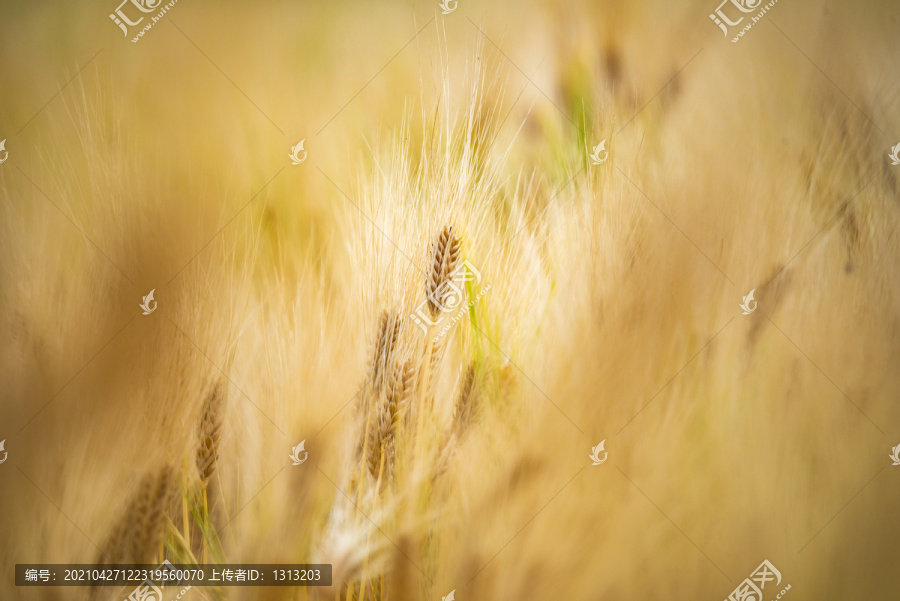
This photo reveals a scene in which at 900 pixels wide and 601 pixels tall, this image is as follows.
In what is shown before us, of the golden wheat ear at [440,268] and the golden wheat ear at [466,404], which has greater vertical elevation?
the golden wheat ear at [440,268]

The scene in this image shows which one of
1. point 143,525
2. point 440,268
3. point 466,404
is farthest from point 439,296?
point 143,525

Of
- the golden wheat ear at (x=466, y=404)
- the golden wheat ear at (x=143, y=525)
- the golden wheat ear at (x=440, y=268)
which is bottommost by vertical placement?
the golden wheat ear at (x=466, y=404)

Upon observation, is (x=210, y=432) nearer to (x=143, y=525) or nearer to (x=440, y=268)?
(x=143, y=525)

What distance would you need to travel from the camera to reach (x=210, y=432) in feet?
3.20

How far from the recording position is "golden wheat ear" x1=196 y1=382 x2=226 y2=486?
0.97 metres

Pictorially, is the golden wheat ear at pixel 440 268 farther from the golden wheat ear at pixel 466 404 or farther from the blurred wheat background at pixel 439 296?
the golden wheat ear at pixel 466 404

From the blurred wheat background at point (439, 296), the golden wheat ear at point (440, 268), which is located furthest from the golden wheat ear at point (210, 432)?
the golden wheat ear at point (440, 268)

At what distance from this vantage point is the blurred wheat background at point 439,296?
972 mm

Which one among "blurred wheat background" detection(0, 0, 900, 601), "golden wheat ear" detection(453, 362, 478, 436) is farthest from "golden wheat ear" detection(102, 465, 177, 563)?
"golden wheat ear" detection(453, 362, 478, 436)

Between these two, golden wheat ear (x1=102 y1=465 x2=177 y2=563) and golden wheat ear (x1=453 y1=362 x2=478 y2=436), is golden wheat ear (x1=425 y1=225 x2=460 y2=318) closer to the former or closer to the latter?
golden wheat ear (x1=453 y1=362 x2=478 y2=436)

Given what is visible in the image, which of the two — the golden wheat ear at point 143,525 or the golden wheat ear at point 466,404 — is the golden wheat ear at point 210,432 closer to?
the golden wheat ear at point 143,525

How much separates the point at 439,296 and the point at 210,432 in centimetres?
53

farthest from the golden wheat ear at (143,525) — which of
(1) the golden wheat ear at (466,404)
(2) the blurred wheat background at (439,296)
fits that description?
(1) the golden wheat ear at (466,404)

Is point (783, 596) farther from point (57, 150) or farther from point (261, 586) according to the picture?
point (57, 150)
